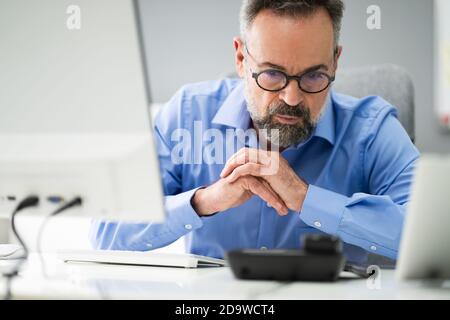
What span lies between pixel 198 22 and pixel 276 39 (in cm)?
105

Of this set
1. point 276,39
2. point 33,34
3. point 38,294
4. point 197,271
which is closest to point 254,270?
point 197,271

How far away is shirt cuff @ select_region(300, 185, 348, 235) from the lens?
4.18 feet

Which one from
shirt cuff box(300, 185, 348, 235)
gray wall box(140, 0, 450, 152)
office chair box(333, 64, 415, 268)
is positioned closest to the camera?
shirt cuff box(300, 185, 348, 235)

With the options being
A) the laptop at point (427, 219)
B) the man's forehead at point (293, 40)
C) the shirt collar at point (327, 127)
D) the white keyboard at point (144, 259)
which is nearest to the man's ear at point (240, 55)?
the man's forehead at point (293, 40)

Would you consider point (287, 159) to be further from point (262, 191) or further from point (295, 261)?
point (295, 261)

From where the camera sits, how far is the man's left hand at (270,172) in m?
1.28

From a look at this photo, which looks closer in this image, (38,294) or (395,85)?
(38,294)

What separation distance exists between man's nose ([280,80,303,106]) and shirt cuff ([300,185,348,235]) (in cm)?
30

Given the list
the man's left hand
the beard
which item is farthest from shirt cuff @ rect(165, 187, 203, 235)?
the beard

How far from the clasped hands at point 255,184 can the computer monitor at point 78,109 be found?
0.46m

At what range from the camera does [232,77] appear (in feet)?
5.98

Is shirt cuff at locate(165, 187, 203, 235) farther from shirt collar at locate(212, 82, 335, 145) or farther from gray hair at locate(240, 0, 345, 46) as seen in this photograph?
gray hair at locate(240, 0, 345, 46)

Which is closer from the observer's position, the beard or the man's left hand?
the man's left hand
